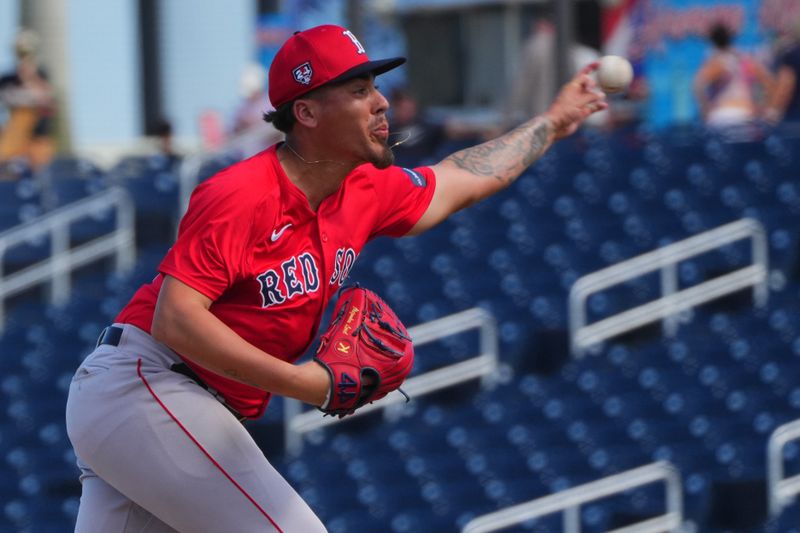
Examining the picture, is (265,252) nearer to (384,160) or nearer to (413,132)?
(384,160)

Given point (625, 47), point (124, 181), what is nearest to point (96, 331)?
point (124, 181)

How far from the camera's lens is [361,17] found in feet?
33.3

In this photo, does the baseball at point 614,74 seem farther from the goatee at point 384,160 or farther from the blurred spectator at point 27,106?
the blurred spectator at point 27,106

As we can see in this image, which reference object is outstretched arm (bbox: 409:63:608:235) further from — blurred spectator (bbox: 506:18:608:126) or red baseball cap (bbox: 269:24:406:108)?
blurred spectator (bbox: 506:18:608:126)

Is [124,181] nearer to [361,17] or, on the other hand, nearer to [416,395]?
[361,17]

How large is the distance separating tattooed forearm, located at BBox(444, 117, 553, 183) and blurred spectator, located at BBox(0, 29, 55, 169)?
21.7ft

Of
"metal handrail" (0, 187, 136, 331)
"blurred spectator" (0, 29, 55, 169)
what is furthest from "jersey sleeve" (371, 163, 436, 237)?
"blurred spectator" (0, 29, 55, 169)

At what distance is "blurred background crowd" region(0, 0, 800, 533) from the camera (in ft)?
23.5

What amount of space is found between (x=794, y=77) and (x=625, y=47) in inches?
188

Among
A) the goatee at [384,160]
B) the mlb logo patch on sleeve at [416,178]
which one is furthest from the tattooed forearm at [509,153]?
the goatee at [384,160]

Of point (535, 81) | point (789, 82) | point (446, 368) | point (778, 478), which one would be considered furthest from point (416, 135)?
point (778, 478)

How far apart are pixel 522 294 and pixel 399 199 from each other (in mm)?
4577

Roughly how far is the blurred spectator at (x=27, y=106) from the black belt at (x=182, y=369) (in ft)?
22.3

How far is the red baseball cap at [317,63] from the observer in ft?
11.4
